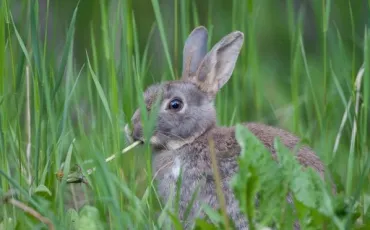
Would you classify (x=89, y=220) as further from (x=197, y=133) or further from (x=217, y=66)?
(x=217, y=66)

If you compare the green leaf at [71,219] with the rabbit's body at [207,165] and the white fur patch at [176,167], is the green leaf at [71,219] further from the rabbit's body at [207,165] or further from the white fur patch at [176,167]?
the white fur patch at [176,167]

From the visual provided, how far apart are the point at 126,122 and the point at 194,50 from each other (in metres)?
0.91

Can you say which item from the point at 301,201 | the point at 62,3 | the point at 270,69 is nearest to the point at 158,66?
the point at 270,69

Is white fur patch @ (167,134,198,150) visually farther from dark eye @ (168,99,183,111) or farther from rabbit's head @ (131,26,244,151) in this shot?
dark eye @ (168,99,183,111)

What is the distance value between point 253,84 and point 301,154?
1.45m

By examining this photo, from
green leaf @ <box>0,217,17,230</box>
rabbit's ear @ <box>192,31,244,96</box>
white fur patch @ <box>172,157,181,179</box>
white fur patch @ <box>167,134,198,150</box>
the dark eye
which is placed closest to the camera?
green leaf @ <box>0,217,17,230</box>

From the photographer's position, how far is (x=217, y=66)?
627 centimetres

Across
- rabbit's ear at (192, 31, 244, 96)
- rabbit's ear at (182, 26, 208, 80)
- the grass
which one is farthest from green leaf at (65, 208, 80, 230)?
rabbit's ear at (182, 26, 208, 80)

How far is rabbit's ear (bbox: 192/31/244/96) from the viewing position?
20.2ft

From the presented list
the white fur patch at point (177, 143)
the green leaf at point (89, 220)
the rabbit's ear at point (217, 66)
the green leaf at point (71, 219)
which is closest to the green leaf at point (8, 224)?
the green leaf at point (71, 219)

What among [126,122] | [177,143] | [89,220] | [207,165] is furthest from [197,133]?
[89,220]

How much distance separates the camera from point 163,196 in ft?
17.6

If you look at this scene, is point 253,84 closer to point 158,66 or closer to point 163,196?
point 163,196

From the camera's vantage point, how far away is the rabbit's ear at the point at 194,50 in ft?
21.1
